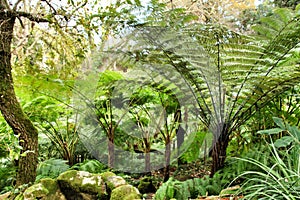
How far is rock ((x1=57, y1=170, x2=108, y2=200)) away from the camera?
5.46ft

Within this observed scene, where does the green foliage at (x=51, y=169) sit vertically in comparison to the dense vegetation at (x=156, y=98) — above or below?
below

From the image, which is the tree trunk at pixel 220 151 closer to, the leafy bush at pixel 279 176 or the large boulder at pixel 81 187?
the leafy bush at pixel 279 176

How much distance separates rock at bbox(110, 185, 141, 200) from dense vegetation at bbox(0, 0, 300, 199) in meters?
0.18

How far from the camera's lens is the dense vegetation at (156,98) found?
162cm

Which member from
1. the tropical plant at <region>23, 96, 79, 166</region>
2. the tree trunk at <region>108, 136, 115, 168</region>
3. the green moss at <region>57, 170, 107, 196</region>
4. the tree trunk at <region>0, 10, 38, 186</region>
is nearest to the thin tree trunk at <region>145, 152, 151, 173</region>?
the tree trunk at <region>108, 136, 115, 168</region>

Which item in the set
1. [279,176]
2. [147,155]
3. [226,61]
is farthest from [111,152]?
[279,176]

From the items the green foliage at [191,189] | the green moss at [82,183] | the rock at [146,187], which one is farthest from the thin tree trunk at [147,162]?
the green moss at [82,183]

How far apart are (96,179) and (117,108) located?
3.75 feet

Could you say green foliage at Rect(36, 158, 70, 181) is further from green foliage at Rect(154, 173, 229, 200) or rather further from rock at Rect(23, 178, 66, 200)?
green foliage at Rect(154, 173, 229, 200)

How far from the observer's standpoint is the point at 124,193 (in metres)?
1.58

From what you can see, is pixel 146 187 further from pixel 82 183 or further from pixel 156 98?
pixel 156 98

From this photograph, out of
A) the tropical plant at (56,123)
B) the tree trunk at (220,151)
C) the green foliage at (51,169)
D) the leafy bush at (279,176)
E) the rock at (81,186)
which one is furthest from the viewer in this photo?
the tropical plant at (56,123)

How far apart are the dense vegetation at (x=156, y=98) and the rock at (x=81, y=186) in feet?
0.71

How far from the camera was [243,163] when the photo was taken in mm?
1770
